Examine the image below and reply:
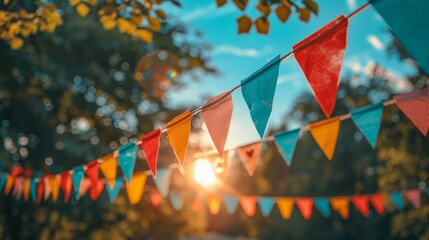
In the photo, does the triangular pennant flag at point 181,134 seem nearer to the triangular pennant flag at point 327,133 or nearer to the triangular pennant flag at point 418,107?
the triangular pennant flag at point 327,133

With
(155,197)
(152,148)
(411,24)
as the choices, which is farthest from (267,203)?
(411,24)

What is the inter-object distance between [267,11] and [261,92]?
749mm

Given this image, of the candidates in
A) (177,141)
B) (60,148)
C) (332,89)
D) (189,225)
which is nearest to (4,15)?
(177,141)

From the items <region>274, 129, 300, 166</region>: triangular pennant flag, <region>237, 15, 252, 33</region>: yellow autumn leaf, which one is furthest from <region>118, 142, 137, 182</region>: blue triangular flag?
<region>237, 15, 252, 33</region>: yellow autumn leaf

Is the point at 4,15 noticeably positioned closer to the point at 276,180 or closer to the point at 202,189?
the point at 202,189

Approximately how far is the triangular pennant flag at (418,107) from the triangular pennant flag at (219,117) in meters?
1.18

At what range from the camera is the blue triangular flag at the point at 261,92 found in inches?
101

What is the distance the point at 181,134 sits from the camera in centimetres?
342

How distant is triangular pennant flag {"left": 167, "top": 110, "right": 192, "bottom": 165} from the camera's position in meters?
3.37

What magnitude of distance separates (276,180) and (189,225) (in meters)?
16.8

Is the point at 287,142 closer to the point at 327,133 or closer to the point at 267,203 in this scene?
the point at 327,133

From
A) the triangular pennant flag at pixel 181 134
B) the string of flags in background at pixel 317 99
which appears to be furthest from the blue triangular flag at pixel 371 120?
the triangular pennant flag at pixel 181 134

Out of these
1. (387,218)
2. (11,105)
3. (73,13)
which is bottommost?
(387,218)

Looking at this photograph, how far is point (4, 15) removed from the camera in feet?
13.2
